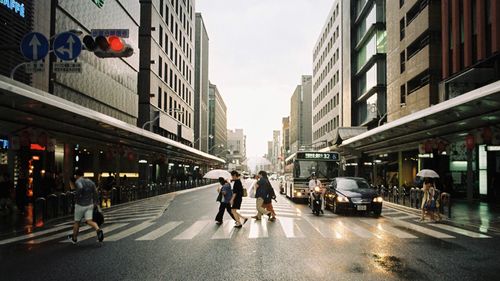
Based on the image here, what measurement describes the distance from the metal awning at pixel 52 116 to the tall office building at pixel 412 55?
2046 cm

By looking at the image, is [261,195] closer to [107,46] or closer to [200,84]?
[107,46]

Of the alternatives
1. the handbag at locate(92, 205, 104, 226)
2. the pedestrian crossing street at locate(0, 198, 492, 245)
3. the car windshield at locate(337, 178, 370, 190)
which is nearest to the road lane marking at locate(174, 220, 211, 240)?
the pedestrian crossing street at locate(0, 198, 492, 245)

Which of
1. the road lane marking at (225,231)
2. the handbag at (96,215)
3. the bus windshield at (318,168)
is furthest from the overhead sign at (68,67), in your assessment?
the bus windshield at (318,168)

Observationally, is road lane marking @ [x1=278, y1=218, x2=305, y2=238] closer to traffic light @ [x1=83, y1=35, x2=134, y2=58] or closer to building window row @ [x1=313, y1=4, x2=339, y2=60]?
traffic light @ [x1=83, y1=35, x2=134, y2=58]

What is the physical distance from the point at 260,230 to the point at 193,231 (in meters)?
2.02

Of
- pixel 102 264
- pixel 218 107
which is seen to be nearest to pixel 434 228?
pixel 102 264

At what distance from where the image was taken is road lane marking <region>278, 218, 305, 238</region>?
1278 centimetres

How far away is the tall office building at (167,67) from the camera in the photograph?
52344 millimetres

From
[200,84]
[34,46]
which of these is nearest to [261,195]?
[34,46]

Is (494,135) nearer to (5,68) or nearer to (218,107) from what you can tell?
(5,68)

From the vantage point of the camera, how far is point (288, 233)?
1325 centimetres

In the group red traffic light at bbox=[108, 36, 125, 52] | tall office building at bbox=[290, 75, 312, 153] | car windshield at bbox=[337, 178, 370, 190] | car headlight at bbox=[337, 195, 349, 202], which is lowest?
car headlight at bbox=[337, 195, 349, 202]

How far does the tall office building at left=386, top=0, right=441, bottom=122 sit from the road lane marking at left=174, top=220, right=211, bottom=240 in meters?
22.8

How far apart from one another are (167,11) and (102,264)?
5801 cm
